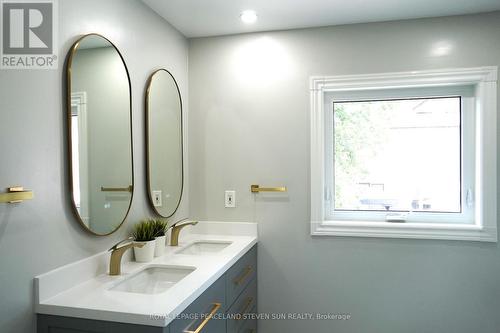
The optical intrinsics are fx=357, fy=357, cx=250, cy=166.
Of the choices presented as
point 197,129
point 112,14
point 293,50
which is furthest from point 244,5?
point 197,129

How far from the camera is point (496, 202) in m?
2.26

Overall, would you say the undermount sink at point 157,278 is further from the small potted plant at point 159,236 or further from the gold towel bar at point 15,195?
the gold towel bar at point 15,195

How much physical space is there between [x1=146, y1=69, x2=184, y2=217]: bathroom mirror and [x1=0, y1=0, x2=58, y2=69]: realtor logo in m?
0.70

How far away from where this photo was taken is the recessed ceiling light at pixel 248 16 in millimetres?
2266

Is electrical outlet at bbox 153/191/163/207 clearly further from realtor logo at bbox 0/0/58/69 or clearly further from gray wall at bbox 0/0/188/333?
realtor logo at bbox 0/0/58/69

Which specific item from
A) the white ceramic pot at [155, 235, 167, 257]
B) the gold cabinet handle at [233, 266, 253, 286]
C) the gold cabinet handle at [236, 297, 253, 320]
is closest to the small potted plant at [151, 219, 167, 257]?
the white ceramic pot at [155, 235, 167, 257]

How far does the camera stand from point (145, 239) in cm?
196

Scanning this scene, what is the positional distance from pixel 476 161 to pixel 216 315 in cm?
192

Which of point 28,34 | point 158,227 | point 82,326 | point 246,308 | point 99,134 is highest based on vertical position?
point 28,34

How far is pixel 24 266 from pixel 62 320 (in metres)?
0.25

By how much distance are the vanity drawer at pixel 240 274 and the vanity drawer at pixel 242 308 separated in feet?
0.15

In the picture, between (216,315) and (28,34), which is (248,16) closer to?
(28,34)

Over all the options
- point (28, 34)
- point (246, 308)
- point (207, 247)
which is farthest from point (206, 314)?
point (28, 34)

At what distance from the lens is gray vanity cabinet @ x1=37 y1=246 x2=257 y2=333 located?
1314 millimetres
